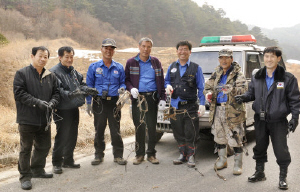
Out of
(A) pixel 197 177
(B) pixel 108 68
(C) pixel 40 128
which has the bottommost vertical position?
(A) pixel 197 177

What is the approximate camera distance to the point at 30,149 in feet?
13.5

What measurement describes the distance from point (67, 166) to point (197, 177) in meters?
2.13

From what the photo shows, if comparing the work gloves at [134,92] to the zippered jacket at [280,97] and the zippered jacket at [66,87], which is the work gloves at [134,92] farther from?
the zippered jacket at [280,97]

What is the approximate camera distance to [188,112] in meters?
5.02

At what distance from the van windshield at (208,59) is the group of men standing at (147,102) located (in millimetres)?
1407

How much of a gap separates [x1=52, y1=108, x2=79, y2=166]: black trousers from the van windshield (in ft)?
9.83

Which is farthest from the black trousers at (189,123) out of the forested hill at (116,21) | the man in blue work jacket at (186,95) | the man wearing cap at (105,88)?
the forested hill at (116,21)

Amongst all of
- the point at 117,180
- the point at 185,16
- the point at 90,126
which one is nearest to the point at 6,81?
the point at 90,126

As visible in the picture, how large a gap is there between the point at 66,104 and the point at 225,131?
2589 mm

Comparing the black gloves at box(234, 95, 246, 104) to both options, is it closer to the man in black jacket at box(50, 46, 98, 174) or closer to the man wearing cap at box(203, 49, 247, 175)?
the man wearing cap at box(203, 49, 247, 175)

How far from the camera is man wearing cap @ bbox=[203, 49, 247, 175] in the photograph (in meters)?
4.55

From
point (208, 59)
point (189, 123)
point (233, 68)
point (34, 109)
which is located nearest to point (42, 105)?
point (34, 109)

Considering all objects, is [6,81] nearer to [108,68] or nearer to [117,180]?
[108,68]

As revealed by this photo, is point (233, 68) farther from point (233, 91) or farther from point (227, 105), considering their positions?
point (227, 105)
